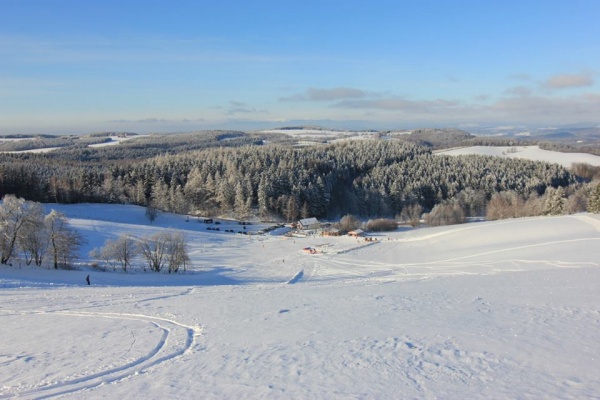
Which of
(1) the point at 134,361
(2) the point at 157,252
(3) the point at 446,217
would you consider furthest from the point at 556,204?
(1) the point at 134,361

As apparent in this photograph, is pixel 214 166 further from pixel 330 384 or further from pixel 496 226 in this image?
pixel 330 384

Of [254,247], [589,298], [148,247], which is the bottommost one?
[254,247]

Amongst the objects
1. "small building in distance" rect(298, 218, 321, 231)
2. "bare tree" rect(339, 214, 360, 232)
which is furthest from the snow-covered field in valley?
"small building in distance" rect(298, 218, 321, 231)

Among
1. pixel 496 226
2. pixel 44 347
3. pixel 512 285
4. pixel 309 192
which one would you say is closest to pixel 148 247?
pixel 44 347

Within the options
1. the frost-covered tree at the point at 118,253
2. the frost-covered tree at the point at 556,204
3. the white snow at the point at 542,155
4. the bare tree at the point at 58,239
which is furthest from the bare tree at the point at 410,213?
the bare tree at the point at 58,239

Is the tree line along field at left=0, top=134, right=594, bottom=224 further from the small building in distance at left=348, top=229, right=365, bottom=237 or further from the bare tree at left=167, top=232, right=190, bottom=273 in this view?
the bare tree at left=167, top=232, right=190, bottom=273

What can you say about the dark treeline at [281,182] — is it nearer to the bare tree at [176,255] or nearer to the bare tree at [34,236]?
the bare tree at [176,255]

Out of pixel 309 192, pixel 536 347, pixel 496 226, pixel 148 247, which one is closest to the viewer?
pixel 536 347
